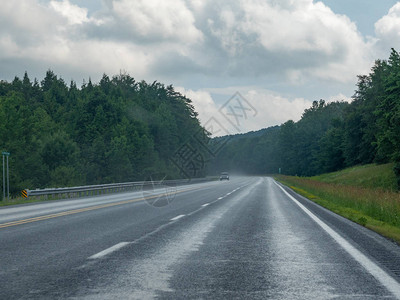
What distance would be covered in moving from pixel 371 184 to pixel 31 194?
4140cm

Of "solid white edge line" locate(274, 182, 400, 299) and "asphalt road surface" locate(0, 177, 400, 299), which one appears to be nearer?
"asphalt road surface" locate(0, 177, 400, 299)

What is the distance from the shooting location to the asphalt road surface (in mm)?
5129

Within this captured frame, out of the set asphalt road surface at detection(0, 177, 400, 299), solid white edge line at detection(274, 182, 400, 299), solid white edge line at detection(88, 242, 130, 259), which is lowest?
solid white edge line at detection(274, 182, 400, 299)

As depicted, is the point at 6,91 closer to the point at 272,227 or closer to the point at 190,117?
the point at 190,117

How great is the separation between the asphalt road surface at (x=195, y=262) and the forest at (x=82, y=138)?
59212mm

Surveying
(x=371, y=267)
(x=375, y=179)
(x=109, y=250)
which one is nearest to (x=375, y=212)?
(x=371, y=267)

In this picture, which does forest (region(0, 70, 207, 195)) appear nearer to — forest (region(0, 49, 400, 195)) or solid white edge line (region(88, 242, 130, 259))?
forest (region(0, 49, 400, 195))

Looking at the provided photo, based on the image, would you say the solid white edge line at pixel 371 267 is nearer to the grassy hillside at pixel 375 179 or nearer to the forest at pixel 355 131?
the grassy hillside at pixel 375 179

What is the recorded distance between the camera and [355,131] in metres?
95.8

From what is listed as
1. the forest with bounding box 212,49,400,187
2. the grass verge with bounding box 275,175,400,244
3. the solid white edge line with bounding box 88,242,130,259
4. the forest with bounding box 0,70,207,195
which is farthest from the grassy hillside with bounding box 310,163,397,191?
the solid white edge line with bounding box 88,242,130,259

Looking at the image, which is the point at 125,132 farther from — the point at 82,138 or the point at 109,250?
the point at 109,250

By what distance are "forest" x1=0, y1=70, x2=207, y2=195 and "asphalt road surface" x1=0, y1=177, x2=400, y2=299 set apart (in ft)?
194

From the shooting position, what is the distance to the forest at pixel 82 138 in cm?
7181

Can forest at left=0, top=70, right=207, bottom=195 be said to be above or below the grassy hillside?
above
